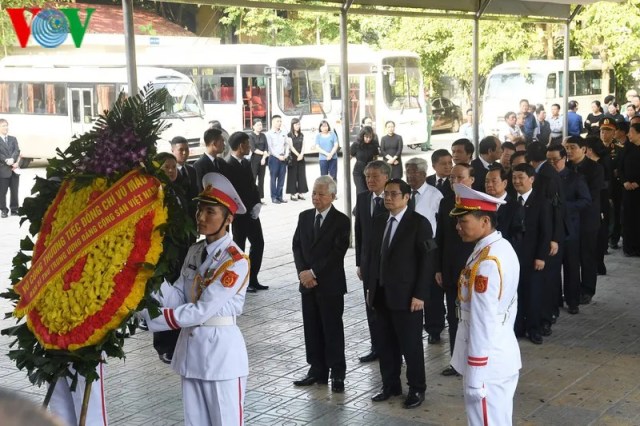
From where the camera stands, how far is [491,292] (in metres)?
4.97

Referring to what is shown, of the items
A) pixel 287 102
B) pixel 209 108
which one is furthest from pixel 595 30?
pixel 209 108

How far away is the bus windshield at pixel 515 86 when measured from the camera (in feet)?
98.0

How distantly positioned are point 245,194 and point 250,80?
687 inches

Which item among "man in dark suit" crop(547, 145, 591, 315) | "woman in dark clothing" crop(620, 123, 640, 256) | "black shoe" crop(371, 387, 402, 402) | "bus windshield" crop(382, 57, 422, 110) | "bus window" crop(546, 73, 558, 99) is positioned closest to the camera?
"black shoe" crop(371, 387, 402, 402)

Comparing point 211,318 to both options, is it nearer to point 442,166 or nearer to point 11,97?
point 442,166

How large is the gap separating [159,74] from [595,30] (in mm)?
11842

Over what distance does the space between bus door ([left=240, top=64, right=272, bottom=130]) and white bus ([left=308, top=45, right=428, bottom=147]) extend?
71.6 inches

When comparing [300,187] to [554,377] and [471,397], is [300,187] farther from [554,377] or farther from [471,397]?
[471,397]

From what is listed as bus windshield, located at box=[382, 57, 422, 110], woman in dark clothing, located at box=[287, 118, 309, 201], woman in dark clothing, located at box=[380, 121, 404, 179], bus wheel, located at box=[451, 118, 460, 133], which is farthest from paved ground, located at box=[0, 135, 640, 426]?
bus wheel, located at box=[451, 118, 460, 133]

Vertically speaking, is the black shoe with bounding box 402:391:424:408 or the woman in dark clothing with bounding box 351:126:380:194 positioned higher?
the woman in dark clothing with bounding box 351:126:380:194

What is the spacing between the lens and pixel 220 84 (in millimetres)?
27109

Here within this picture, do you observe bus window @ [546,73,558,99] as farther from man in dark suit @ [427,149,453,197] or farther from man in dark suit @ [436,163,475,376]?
man in dark suit @ [436,163,475,376]

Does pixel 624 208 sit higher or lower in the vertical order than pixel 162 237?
lower

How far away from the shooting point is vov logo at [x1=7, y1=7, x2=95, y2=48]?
9.23m
